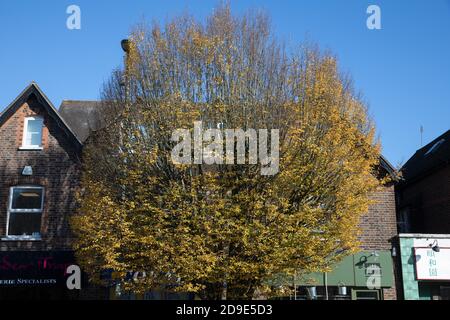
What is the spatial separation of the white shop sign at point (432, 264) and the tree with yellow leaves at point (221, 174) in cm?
493

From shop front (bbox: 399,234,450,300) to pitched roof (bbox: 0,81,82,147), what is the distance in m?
12.5

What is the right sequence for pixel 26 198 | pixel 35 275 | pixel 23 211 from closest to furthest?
pixel 35 275 < pixel 23 211 < pixel 26 198

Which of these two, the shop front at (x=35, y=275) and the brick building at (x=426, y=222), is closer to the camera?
the shop front at (x=35, y=275)

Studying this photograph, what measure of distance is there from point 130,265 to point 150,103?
437 centimetres

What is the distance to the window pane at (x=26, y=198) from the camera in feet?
58.7

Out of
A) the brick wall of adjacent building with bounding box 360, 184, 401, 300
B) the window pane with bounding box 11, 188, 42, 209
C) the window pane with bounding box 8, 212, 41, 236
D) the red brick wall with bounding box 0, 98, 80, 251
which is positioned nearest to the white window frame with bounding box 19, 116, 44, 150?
the red brick wall with bounding box 0, 98, 80, 251

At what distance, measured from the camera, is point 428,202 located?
904 inches

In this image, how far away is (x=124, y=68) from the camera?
14.5 m

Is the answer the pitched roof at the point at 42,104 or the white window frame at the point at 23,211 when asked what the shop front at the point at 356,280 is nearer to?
the white window frame at the point at 23,211

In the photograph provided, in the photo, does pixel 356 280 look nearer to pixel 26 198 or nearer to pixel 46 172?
pixel 46 172

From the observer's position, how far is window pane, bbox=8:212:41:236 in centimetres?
1770

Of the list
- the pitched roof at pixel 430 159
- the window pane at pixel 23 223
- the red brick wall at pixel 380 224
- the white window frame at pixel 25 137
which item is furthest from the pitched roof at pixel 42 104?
the pitched roof at pixel 430 159

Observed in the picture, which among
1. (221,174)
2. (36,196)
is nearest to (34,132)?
(36,196)

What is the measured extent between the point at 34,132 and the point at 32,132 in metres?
0.08
